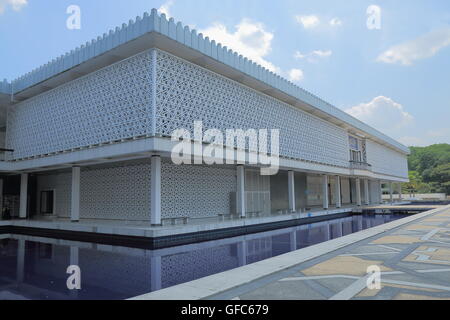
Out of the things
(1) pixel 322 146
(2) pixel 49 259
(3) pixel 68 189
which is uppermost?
(1) pixel 322 146

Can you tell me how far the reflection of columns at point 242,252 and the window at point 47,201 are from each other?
15.4m

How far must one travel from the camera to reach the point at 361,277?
5102 millimetres

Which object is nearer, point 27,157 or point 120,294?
point 120,294

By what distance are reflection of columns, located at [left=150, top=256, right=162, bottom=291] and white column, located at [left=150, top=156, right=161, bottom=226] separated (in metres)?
2.83

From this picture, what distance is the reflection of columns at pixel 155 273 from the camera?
5836 millimetres

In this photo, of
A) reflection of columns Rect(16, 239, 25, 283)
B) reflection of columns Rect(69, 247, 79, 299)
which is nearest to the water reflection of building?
reflection of columns Rect(69, 247, 79, 299)

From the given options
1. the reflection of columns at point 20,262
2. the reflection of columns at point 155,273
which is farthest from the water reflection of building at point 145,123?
the reflection of columns at point 20,262

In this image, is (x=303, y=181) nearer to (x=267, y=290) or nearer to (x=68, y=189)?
(x=68, y=189)

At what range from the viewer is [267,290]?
456cm

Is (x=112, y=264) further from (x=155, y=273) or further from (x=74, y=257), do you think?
(x=74, y=257)

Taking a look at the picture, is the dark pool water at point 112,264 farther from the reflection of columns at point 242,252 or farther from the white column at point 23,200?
the white column at point 23,200

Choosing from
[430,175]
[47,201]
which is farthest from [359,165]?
[430,175]
